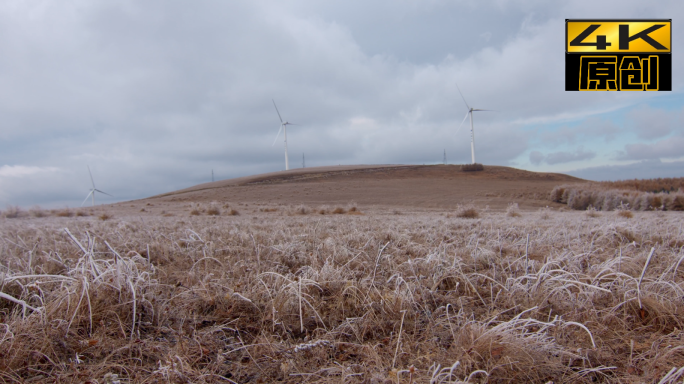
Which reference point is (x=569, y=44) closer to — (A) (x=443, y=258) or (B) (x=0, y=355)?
(A) (x=443, y=258)

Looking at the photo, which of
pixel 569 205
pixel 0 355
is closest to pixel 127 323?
pixel 0 355

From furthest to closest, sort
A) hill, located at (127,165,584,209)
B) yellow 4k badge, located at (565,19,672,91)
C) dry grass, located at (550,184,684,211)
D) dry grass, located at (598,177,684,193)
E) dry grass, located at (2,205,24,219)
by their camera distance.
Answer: hill, located at (127,165,584,209) → dry grass, located at (598,177,684,193) → dry grass, located at (550,184,684,211) → dry grass, located at (2,205,24,219) → yellow 4k badge, located at (565,19,672,91)

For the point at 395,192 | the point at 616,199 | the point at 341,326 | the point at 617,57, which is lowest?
the point at 616,199

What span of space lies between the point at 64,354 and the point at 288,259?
2.52m

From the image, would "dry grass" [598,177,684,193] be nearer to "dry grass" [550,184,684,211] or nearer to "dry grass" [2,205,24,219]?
"dry grass" [550,184,684,211]

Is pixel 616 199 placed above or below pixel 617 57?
below

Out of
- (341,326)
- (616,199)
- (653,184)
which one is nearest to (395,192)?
(616,199)

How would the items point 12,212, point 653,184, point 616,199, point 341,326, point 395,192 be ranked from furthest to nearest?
point 395,192
point 653,184
point 616,199
point 12,212
point 341,326

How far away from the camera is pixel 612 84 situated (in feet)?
32.1

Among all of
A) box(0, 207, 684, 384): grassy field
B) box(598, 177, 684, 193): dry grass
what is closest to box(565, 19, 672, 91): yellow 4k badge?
box(0, 207, 684, 384): grassy field

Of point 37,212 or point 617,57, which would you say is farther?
point 37,212

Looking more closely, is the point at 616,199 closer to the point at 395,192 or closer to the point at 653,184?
the point at 653,184

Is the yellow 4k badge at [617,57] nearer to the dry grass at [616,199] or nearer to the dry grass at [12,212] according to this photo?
the dry grass at [616,199]

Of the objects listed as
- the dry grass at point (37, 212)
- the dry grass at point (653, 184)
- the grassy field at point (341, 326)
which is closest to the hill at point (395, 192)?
the dry grass at point (653, 184)
